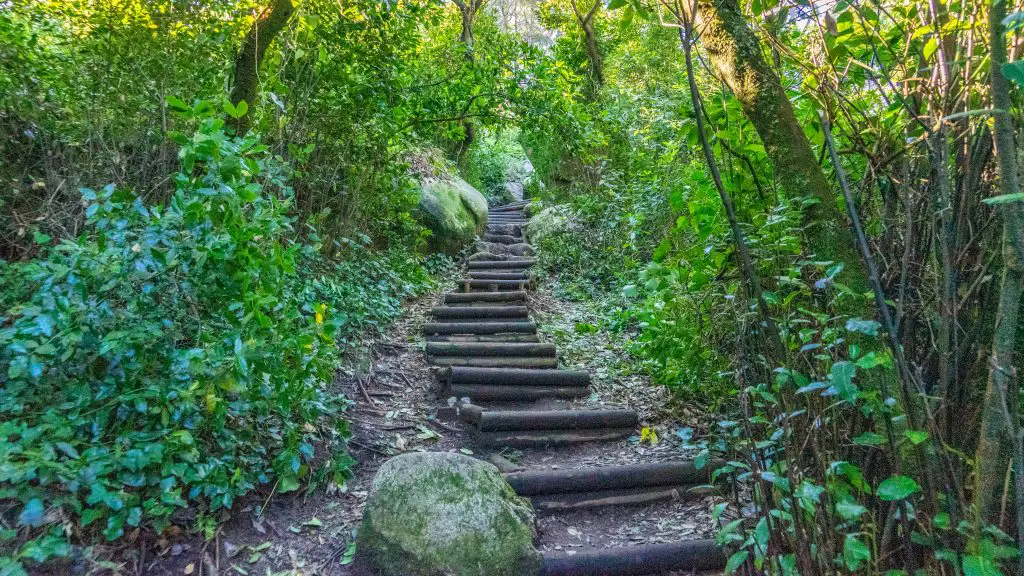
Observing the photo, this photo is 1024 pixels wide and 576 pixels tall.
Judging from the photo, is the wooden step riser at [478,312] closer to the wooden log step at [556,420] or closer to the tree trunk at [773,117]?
the wooden log step at [556,420]

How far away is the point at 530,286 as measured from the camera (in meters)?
8.05

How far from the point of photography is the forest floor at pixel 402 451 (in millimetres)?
2584

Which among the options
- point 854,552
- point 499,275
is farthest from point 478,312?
point 854,552

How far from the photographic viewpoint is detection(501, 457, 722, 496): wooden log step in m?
3.36

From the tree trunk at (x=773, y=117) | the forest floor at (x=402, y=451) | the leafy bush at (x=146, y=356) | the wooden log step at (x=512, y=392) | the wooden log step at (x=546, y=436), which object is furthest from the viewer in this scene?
the wooden log step at (x=512, y=392)

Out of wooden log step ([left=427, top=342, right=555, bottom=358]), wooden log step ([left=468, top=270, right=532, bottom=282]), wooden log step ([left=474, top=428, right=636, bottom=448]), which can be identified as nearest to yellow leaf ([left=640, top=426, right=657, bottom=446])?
wooden log step ([left=474, top=428, right=636, bottom=448])

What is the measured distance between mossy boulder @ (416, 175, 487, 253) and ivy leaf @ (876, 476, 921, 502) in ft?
26.7

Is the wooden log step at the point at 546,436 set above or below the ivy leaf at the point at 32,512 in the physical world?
below

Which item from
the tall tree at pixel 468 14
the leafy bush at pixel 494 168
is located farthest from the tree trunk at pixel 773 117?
the leafy bush at pixel 494 168

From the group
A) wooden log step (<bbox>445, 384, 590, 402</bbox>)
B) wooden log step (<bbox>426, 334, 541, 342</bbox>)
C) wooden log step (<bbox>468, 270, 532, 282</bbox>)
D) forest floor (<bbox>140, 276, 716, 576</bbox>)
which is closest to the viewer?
forest floor (<bbox>140, 276, 716, 576</bbox>)

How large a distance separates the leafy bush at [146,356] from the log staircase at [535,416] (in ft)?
5.56

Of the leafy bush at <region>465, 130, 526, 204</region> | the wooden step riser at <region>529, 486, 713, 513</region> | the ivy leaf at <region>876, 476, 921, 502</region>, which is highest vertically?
the leafy bush at <region>465, 130, 526, 204</region>

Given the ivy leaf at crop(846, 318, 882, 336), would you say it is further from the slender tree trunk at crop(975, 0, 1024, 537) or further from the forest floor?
the forest floor

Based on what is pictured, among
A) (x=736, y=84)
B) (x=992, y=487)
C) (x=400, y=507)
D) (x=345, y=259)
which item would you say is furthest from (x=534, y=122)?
(x=992, y=487)
